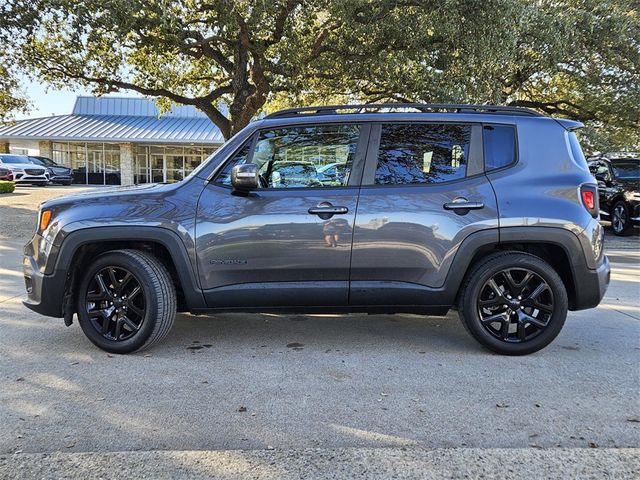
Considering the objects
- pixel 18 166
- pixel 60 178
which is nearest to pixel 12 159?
pixel 18 166

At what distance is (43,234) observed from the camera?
4.04 m

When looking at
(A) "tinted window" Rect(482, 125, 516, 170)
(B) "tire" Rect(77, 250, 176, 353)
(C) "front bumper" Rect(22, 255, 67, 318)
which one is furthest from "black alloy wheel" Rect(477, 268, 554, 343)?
(C) "front bumper" Rect(22, 255, 67, 318)

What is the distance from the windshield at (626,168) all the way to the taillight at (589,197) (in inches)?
420

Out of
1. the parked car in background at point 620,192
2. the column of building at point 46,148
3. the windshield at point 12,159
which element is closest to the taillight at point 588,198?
the parked car in background at point 620,192

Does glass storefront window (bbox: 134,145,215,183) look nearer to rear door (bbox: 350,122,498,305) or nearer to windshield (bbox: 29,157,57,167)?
windshield (bbox: 29,157,57,167)

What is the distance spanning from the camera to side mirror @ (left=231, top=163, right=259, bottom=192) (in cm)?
373

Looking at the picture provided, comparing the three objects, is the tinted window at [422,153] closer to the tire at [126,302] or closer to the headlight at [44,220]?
the tire at [126,302]

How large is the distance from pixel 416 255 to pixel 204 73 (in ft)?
52.1

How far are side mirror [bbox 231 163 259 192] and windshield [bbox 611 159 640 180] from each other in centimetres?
1237

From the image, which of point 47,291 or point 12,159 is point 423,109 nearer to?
point 47,291

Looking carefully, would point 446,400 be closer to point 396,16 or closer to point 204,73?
point 396,16

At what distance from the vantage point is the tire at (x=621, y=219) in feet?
40.8

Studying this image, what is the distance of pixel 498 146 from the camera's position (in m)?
4.04

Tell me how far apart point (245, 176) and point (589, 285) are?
9.02 feet
